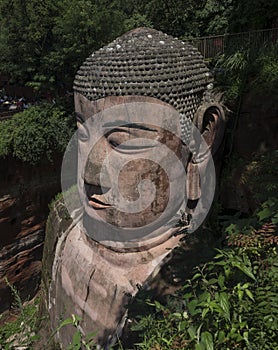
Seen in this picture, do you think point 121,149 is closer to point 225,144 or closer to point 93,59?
point 93,59

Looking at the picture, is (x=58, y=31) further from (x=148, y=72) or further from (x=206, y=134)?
(x=206, y=134)

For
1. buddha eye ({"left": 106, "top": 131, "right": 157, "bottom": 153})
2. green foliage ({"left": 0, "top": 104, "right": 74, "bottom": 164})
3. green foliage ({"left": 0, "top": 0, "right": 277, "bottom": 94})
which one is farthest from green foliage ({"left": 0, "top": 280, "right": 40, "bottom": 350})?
green foliage ({"left": 0, "top": 0, "right": 277, "bottom": 94})

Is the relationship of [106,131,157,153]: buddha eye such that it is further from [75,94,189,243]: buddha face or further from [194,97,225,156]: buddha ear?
[194,97,225,156]: buddha ear

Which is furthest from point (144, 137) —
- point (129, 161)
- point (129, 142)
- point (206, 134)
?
point (206, 134)

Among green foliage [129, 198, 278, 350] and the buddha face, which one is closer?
green foliage [129, 198, 278, 350]

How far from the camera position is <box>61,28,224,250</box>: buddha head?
10.9 feet

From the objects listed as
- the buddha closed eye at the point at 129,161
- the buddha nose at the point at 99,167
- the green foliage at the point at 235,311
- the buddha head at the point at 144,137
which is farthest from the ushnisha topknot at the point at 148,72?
the green foliage at the point at 235,311

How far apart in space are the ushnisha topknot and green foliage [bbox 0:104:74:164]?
6510 millimetres

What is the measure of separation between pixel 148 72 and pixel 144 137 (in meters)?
0.61

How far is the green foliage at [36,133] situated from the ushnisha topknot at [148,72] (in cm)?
651

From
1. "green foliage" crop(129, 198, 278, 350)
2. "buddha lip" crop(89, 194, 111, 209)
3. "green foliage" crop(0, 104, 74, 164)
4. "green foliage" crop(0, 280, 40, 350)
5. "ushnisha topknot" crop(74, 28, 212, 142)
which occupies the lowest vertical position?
"green foliage" crop(0, 104, 74, 164)

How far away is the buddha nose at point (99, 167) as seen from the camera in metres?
3.39

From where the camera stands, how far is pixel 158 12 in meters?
16.1

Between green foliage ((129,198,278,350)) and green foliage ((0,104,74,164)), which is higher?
green foliage ((129,198,278,350))
